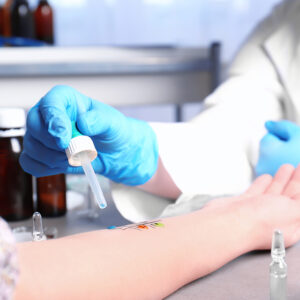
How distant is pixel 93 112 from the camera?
28.0 inches

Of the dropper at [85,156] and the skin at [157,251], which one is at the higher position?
the dropper at [85,156]

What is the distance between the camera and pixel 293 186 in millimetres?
709

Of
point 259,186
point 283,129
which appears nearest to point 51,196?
point 259,186

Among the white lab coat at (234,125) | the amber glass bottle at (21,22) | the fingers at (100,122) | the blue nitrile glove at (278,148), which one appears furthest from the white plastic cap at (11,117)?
the amber glass bottle at (21,22)

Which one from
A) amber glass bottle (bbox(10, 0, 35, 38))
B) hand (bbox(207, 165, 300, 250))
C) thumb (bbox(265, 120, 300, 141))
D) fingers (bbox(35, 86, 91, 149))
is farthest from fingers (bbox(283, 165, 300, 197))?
amber glass bottle (bbox(10, 0, 35, 38))

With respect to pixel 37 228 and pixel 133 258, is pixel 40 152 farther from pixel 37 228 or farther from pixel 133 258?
pixel 133 258

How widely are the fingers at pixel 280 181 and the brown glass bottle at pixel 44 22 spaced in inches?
69.8

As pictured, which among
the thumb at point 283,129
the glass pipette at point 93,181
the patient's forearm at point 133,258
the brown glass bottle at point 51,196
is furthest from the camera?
the thumb at point 283,129

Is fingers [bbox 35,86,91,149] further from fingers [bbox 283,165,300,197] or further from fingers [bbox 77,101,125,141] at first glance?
fingers [bbox 283,165,300,197]

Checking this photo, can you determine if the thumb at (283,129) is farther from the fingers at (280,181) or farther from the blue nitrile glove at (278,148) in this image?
the fingers at (280,181)

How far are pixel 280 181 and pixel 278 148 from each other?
0.20m

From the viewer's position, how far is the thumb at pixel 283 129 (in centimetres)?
94

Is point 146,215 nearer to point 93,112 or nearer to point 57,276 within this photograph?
point 93,112

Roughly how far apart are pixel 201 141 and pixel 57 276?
1.89ft
